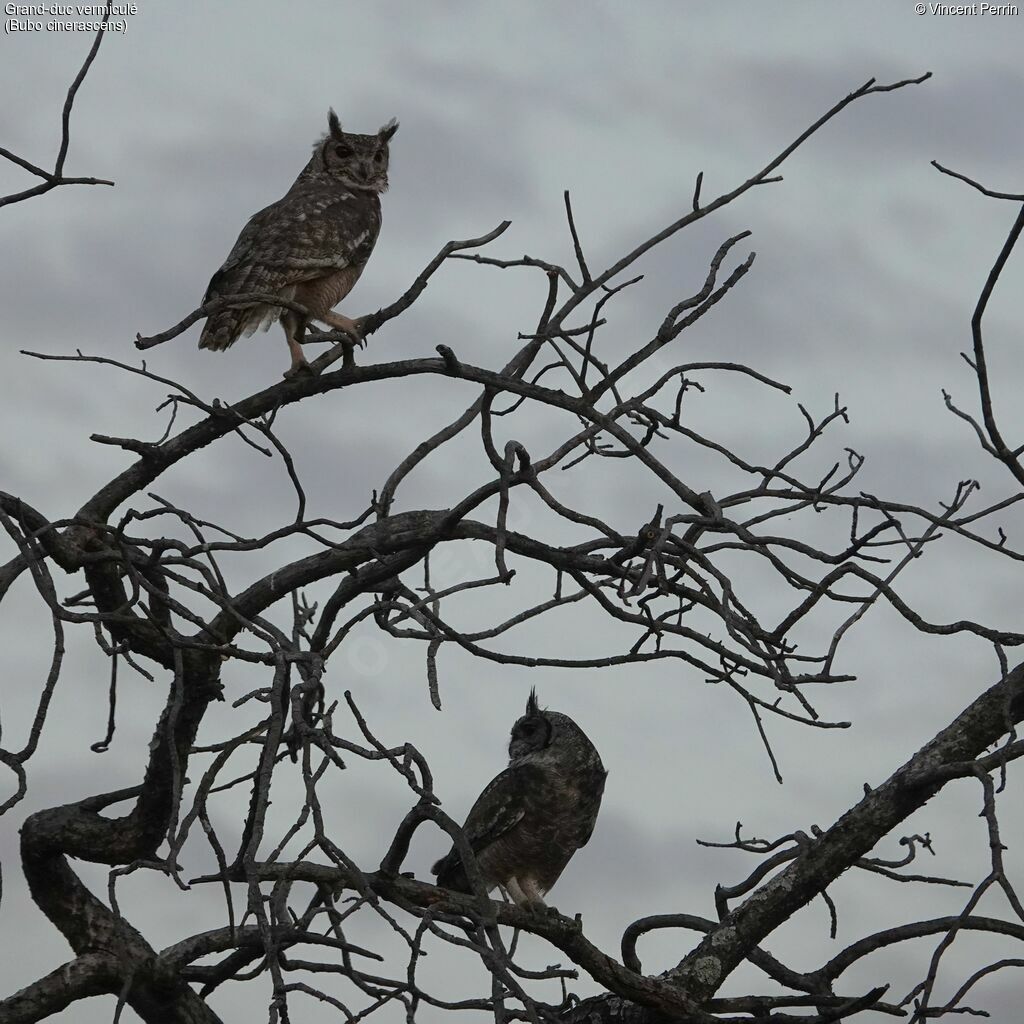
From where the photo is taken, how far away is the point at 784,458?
203 inches

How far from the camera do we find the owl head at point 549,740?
729 cm

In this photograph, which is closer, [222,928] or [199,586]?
[199,586]

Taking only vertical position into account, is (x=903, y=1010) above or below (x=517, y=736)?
below

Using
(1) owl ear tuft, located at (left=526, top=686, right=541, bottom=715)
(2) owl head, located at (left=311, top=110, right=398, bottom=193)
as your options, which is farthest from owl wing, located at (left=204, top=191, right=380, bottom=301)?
(1) owl ear tuft, located at (left=526, top=686, right=541, bottom=715)

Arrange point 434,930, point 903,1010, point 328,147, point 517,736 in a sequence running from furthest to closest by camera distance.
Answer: point 328,147, point 517,736, point 903,1010, point 434,930

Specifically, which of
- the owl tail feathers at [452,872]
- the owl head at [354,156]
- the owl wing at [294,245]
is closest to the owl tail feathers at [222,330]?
the owl wing at [294,245]

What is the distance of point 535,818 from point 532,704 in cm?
76

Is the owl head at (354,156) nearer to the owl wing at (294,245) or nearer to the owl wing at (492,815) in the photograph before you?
the owl wing at (294,245)

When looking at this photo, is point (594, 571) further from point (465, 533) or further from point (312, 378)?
point (312, 378)

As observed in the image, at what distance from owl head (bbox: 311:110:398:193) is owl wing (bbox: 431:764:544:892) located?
3440 mm

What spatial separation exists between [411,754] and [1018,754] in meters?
2.54

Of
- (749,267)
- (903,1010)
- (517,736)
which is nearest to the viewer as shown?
(749,267)

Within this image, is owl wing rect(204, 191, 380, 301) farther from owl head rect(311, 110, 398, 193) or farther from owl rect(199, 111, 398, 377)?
owl head rect(311, 110, 398, 193)

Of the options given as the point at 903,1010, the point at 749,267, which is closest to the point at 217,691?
the point at 749,267
